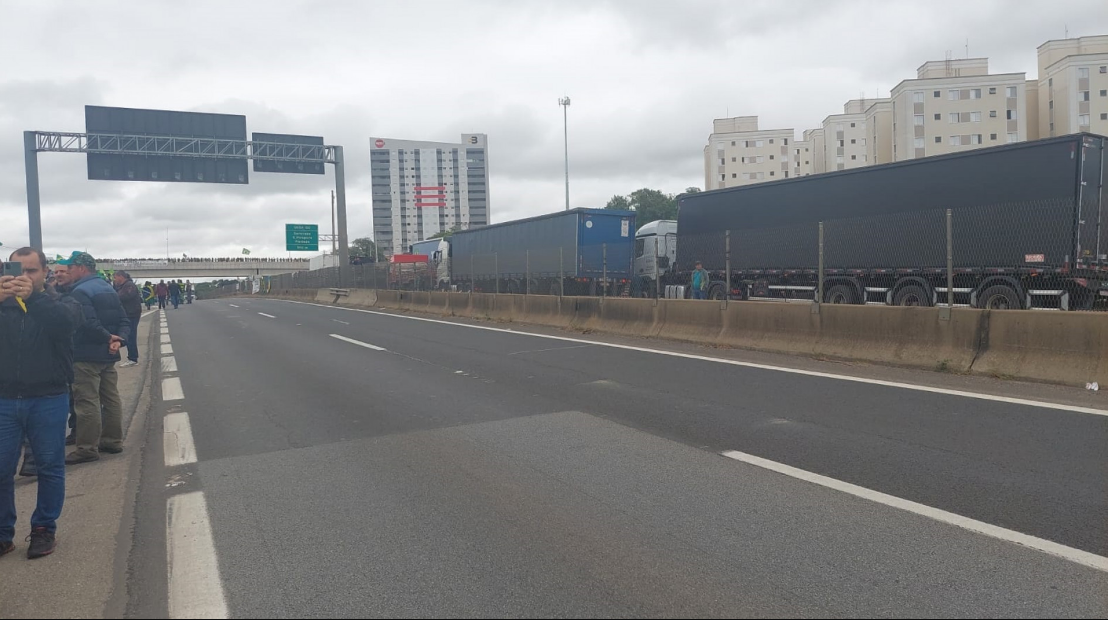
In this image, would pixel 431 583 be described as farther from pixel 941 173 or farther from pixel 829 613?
pixel 941 173

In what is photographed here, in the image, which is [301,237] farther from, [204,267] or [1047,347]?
[1047,347]

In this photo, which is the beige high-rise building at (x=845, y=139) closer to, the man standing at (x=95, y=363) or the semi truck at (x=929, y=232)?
the semi truck at (x=929, y=232)

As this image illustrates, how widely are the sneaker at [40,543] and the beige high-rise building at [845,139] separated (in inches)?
4210

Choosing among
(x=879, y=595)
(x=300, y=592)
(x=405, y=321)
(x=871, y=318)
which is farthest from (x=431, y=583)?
(x=405, y=321)

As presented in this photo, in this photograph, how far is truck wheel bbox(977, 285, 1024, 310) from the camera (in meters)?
14.8

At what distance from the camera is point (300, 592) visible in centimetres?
366

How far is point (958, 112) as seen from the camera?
218 feet

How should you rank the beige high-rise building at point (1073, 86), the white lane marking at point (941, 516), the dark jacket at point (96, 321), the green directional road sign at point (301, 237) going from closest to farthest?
the white lane marking at point (941, 516) < the dark jacket at point (96, 321) < the green directional road sign at point (301, 237) < the beige high-rise building at point (1073, 86)

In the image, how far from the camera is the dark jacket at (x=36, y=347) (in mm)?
4414

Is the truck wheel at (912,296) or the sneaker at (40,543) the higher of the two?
the truck wheel at (912,296)

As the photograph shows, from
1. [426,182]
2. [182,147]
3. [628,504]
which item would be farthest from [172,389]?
[426,182]

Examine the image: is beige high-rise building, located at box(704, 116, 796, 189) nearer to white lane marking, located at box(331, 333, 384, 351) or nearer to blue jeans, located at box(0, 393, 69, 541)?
white lane marking, located at box(331, 333, 384, 351)

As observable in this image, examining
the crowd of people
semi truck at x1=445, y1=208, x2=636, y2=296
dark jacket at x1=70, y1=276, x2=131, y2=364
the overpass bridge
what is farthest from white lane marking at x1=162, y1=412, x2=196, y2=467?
the overpass bridge

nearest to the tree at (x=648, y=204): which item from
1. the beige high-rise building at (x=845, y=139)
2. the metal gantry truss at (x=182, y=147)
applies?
the beige high-rise building at (x=845, y=139)
